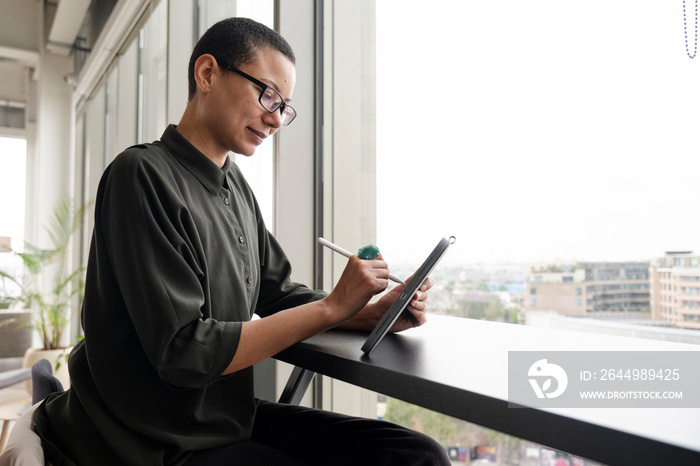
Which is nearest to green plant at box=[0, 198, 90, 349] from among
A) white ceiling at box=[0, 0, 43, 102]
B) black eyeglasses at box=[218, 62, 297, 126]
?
white ceiling at box=[0, 0, 43, 102]

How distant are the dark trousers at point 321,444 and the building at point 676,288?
1.64ft

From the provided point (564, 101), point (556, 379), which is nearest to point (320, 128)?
point (564, 101)

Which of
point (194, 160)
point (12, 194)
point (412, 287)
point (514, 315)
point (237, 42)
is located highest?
point (12, 194)

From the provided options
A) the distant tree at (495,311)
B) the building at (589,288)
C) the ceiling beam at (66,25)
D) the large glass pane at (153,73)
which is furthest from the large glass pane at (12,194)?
the building at (589,288)

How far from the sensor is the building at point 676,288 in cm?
95

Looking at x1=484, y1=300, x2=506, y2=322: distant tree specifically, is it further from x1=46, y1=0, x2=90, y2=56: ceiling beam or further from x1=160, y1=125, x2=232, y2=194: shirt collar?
x1=46, y1=0, x2=90, y2=56: ceiling beam

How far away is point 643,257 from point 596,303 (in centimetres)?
14

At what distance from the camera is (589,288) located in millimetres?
1129

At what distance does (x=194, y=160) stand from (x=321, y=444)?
2.11 ft

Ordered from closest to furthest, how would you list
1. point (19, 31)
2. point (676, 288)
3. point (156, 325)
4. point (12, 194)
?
1. point (156, 325)
2. point (676, 288)
3. point (19, 31)
4. point (12, 194)

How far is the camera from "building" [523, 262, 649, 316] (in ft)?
3.45

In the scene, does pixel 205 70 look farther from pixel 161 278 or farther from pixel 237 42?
pixel 161 278

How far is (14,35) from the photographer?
17.8ft

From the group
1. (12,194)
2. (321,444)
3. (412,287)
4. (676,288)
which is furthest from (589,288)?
(12,194)
